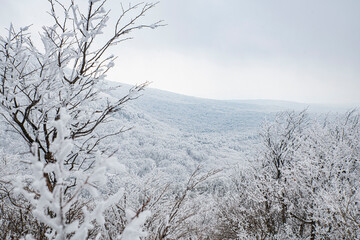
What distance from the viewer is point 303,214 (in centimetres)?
827

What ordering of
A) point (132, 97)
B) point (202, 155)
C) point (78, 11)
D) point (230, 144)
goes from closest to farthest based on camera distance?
point (78, 11)
point (132, 97)
point (202, 155)
point (230, 144)

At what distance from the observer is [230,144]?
12112 cm

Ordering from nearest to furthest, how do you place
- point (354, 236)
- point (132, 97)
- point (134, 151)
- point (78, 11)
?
point (78, 11) < point (132, 97) < point (354, 236) < point (134, 151)

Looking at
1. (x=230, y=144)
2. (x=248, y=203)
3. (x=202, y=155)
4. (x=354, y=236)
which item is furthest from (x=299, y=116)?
(x=230, y=144)

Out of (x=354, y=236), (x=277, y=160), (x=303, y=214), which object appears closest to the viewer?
(x=354, y=236)

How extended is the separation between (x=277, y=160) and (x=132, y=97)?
11523 millimetres

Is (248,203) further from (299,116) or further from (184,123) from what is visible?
(184,123)

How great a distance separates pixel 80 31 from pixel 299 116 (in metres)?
14.2

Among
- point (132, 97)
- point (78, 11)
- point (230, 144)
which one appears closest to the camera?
point (78, 11)

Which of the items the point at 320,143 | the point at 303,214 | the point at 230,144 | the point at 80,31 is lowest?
the point at 230,144

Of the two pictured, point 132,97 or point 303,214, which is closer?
point 132,97

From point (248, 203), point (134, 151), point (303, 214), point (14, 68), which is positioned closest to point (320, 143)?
point (303, 214)

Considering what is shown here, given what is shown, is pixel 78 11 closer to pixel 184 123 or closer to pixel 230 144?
pixel 230 144

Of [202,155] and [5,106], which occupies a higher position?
[5,106]
